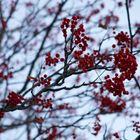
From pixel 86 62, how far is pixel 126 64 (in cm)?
56

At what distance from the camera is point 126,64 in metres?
3.94

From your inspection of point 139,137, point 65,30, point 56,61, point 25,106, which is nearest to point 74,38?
point 65,30

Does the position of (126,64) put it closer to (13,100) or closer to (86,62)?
(86,62)

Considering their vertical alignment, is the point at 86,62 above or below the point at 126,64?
above

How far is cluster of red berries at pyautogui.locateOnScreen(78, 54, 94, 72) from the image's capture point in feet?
13.5

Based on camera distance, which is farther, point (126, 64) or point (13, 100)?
point (13, 100)

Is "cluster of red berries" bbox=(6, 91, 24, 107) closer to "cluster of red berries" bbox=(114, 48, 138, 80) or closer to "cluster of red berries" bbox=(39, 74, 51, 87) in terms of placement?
"cluster of red berries" bbox=(39, 74, 51, 87)

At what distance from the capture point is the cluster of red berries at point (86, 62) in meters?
4.12

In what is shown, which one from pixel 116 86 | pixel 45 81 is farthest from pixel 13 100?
pixel 116 86

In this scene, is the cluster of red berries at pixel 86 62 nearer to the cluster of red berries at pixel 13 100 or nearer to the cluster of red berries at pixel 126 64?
the cluster of red berries at pixel 126 64

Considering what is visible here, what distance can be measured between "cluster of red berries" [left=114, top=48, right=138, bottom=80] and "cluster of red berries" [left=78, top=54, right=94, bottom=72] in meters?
0.34

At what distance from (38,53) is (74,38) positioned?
21.1 ft

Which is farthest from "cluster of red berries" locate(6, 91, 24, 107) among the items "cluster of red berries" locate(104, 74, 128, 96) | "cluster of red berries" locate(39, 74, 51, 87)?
"cluster of red berries" locate(104, 74, 128, 96)

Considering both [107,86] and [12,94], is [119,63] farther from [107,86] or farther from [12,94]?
[12,94]
